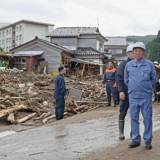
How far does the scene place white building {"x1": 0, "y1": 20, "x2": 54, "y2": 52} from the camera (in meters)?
84.0

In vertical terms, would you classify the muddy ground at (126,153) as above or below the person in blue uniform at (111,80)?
below

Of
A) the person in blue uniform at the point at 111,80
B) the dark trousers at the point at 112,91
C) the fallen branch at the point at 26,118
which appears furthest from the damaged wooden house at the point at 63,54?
the fallen branch at the point at 26,118

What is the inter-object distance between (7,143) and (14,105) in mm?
6879

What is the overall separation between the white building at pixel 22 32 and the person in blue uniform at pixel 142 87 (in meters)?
74.4

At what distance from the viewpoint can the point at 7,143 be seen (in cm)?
1105

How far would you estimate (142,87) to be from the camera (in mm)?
8328

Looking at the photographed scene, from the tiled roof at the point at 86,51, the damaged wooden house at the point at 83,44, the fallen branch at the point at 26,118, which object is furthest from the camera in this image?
the tiled roof at the point at 86,51

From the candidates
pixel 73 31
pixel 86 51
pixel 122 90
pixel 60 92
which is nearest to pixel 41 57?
pixel 86 51

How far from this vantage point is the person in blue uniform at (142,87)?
8.26 m

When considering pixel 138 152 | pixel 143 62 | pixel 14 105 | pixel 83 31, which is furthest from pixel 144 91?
pixel 83 31

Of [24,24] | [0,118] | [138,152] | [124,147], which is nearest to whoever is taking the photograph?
[138,152]

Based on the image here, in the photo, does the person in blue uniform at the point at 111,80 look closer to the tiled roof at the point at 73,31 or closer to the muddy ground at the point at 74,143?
the muddy ground at the point at 74,143

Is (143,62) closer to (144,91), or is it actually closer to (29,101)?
(144,91)

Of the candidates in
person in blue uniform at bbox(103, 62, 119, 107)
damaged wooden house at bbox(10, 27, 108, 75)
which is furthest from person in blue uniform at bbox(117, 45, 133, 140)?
damaged wooden house at bbox(10, 27, 108, 75)
